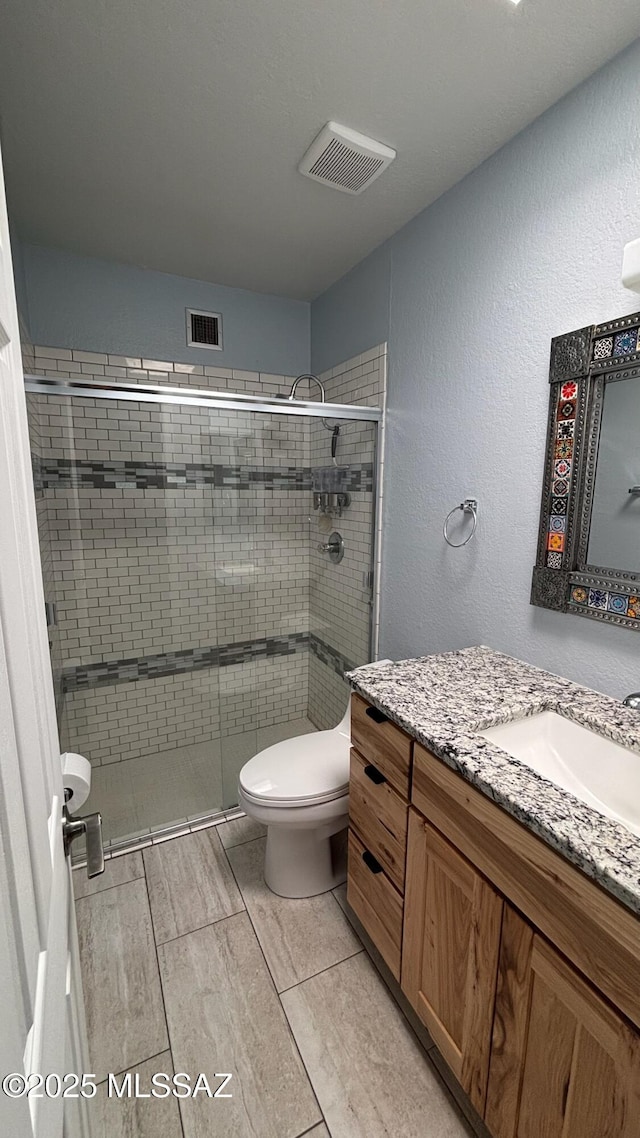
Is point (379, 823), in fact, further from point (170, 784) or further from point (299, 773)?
point (170, 784)

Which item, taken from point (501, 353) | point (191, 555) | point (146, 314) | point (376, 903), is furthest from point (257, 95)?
point (376, 903)

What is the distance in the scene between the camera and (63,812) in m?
0.78

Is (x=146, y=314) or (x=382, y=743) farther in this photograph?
(x=146, y=314)

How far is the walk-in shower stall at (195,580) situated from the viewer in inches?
81.0

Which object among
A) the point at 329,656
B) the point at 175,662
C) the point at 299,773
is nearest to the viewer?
the point at 299,773

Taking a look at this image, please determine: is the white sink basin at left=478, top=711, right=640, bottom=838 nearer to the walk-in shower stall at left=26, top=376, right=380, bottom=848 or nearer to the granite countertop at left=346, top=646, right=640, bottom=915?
the granite countertop at left=346, top=646, right=640, bottom=915

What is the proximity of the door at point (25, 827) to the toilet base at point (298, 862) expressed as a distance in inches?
36.0

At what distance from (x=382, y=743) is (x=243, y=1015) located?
87 cm

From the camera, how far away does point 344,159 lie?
1.46m

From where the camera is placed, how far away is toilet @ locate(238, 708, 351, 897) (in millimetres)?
1479

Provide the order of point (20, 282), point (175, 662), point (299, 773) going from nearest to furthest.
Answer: point (299, 773)
point (20, 282)
point (175, 662)

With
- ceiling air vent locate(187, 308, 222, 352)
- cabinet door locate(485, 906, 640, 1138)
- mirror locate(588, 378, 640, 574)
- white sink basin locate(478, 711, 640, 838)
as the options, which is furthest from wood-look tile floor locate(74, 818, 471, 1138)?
ceiling air vent locate(187, 308, 222, 352)

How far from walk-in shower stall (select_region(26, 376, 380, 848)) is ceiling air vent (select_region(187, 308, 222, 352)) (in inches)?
23.2

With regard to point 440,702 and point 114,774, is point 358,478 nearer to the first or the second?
point 440,702
